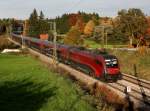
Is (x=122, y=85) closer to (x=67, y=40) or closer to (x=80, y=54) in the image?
(x=80, y=54)

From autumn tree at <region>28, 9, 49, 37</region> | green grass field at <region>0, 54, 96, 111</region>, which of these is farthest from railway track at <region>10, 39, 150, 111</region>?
autumn tree at <region>28, 9, 49, 37</region>

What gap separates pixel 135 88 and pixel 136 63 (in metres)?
17.1

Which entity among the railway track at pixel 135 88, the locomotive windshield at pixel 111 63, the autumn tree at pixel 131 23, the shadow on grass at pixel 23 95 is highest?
the autumn tree at pixel 131 23

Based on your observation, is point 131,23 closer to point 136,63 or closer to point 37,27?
point 136,63

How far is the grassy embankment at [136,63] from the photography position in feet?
151

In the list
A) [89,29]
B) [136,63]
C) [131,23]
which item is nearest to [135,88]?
[136,63]

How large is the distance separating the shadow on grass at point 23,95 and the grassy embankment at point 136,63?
15322 mm

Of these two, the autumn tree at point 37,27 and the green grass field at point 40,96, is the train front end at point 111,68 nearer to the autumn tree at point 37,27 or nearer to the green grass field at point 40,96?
the green grass field at point 40,96

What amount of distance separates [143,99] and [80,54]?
1753cm

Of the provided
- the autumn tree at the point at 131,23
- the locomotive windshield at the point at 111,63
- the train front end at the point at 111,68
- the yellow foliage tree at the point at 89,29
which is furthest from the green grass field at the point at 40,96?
the yellow foliage tree at the point at 89,29

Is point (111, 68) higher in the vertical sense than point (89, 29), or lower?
higher

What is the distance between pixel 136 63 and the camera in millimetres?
51781

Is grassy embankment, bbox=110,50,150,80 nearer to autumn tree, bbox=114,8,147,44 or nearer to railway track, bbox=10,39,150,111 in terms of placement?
railway track, bbox=10,39,150,111

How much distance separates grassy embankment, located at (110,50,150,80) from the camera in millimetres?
46144
